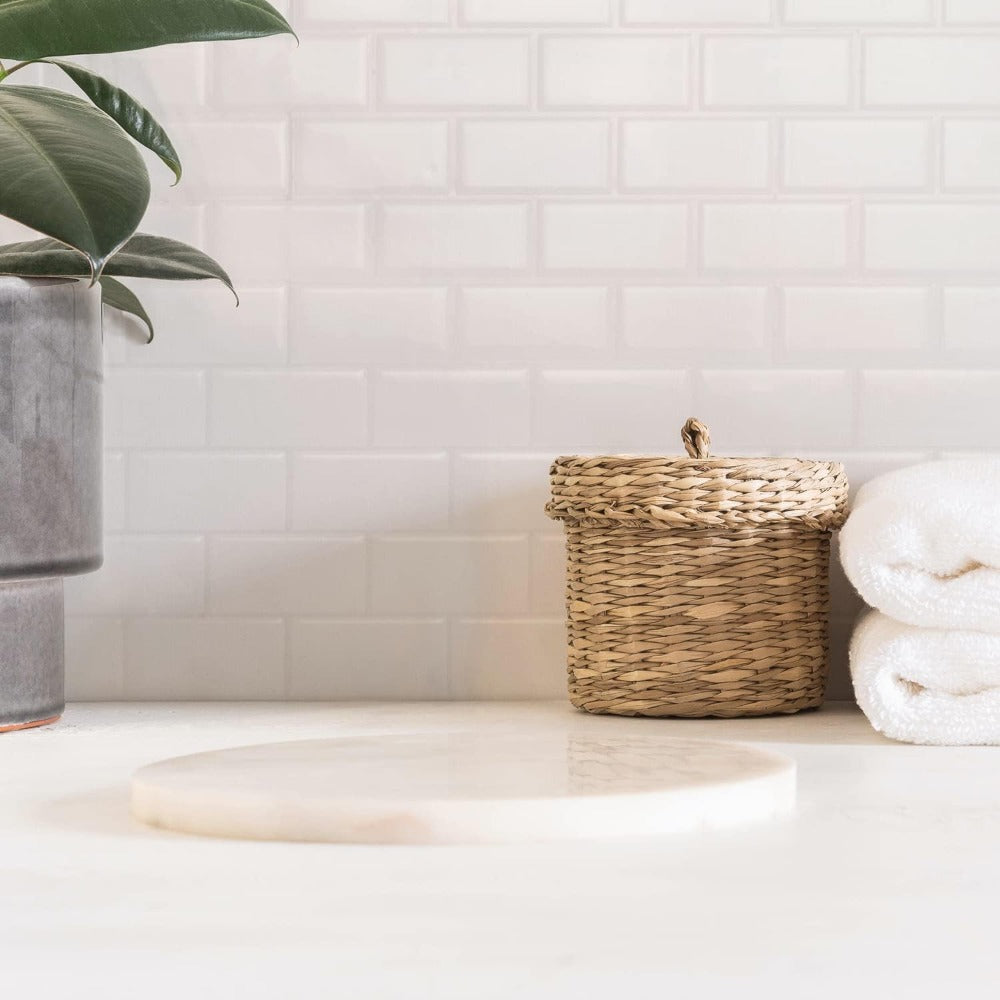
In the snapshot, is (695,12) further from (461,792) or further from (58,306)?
(461,792)

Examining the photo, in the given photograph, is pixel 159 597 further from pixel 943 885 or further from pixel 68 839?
pixel 943 885

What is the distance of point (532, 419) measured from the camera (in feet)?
4.29

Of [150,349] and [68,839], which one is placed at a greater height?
[150,349]

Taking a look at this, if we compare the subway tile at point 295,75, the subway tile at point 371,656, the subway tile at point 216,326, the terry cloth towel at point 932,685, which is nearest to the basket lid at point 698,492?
the terry cloth towel at point 932,685

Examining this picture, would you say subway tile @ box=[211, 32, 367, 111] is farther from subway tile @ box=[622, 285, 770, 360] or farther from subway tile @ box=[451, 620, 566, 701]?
subway tile @ box=[451, 620, 566, 701]

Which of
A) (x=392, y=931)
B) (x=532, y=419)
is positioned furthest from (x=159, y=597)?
(x=392, y=931)

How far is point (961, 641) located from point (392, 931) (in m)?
0.59

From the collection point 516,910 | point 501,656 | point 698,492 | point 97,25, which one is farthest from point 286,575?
point 516,910

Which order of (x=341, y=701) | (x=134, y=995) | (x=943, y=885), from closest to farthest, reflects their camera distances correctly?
(x=134, y=995) < (x=943, y=885) < (x=341, y=701)

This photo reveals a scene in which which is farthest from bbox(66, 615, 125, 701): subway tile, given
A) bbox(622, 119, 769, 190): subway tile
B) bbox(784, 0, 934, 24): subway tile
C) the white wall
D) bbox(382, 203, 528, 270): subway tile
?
bbox(784, 0, 934, 24): subway tile

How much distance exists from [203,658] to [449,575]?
26 cm

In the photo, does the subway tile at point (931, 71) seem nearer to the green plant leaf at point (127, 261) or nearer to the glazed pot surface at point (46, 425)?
the green plant leaf at point (127, 261)

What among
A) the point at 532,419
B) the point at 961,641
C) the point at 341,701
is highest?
the point at 532,419

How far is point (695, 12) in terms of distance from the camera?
1.31m
